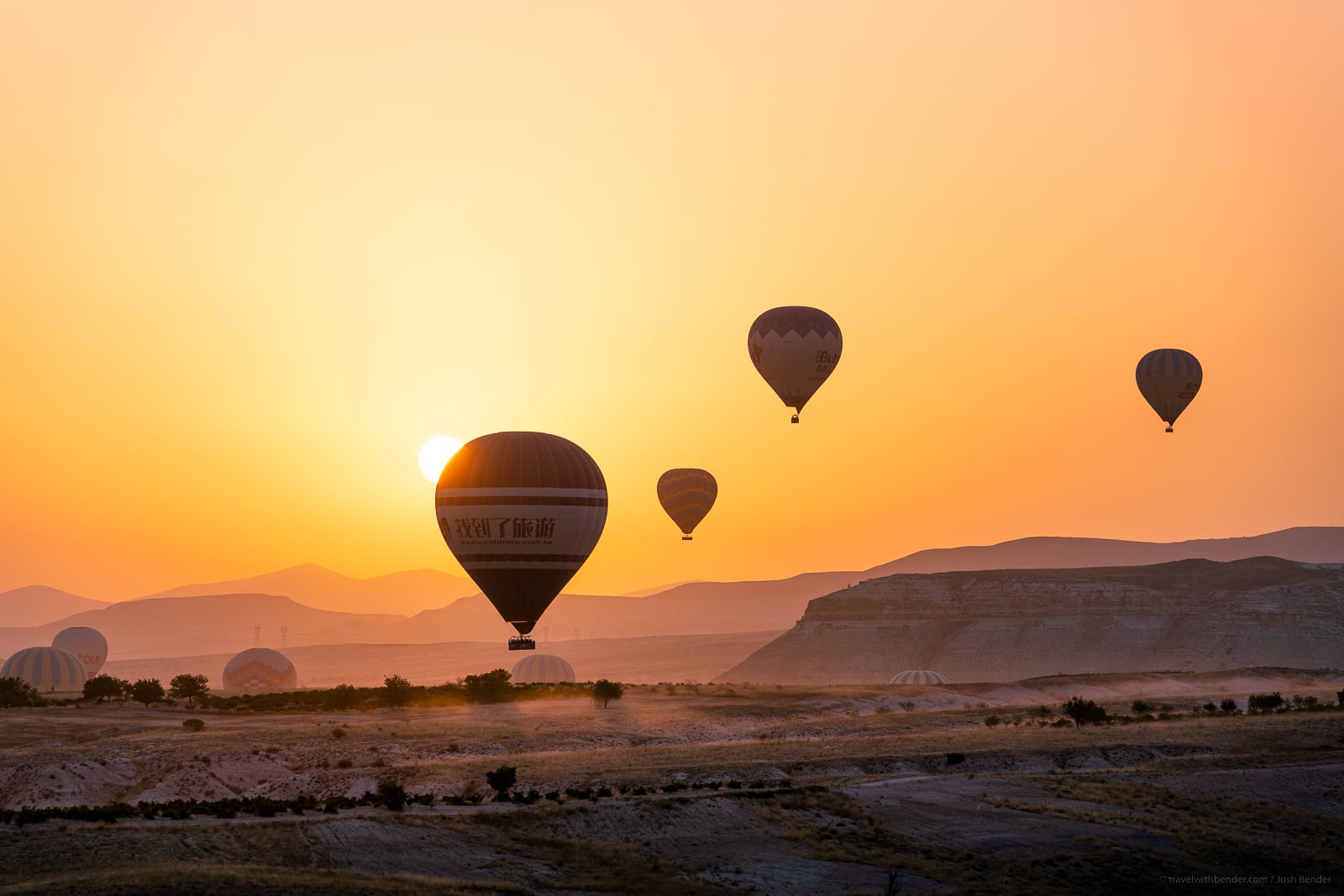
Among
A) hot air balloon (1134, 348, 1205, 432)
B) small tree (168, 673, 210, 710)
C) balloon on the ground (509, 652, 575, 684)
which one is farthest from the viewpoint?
balloon on the ground (509, 652, 575, 684)

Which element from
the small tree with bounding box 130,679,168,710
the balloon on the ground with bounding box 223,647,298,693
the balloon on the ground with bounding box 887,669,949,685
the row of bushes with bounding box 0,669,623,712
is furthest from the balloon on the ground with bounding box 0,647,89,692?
the balloon on the ground with bounding box 887,669,949,685

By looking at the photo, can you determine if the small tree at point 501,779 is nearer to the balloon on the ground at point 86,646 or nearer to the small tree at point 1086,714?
the small tree at point 1086,714

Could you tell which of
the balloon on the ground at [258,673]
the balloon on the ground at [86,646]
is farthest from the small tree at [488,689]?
the balloon on the ground at [86,646]

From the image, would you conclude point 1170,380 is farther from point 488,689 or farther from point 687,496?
point 488,689

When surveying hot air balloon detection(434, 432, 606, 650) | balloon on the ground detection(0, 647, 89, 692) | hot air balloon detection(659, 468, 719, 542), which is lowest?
balloon on the ground detection(0, 647, 89, 692)

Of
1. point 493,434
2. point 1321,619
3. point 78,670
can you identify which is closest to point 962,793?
point 493,434

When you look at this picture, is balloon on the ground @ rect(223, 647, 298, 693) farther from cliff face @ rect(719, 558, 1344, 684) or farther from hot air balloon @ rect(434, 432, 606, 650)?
cliff face @ rect(719, 558, 1344, 684)

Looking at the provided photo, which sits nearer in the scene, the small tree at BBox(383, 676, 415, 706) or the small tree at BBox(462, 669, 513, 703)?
the small tree at BBox(383, 676, 415, 706)
